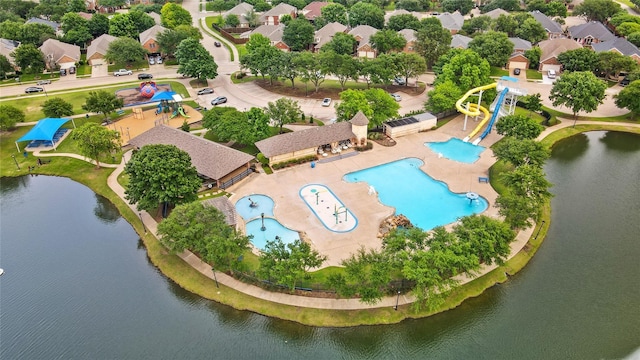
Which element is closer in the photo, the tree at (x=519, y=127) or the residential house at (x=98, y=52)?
the tree at (x=519, y=127)

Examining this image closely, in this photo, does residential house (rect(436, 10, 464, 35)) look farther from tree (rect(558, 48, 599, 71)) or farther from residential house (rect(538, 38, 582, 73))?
tree (rect(558, 48, 599, 71))

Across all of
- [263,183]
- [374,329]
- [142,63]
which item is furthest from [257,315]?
[142,63]

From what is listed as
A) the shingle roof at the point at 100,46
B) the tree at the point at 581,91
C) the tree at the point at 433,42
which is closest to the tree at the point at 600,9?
the tree at the point at 433,42

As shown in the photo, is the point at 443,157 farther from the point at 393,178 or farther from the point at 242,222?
the point at 242,222

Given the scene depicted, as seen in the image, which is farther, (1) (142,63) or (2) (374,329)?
(1) (142,63)

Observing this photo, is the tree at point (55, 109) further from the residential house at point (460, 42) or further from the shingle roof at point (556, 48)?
the shingle roof at point (556, 48)

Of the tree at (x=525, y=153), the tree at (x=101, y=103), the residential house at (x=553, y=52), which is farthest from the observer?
the residential house at (x=553, y=52)
